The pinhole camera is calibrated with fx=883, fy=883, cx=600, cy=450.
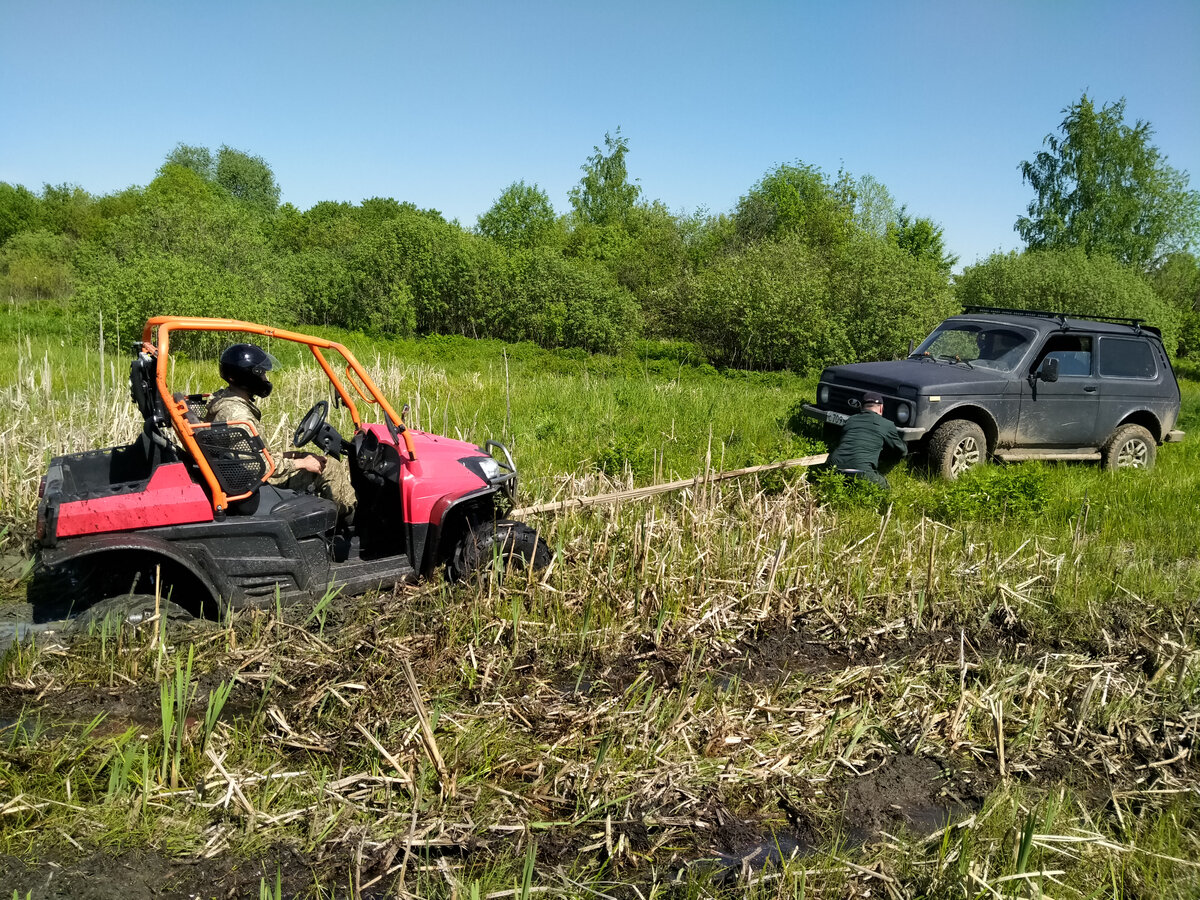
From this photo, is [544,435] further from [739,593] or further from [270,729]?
[270,729]

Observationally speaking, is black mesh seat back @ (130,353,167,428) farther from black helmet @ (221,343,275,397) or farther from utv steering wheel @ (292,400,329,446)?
utv steering wheel @ (292,400,329,446)

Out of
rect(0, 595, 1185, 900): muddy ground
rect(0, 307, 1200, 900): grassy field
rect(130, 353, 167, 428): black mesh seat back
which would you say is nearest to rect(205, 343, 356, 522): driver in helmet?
rect(130, 353, 167, 428): black mesh seat back

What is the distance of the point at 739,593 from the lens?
20.3ft

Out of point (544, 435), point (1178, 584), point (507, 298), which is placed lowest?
point (1178, 584)

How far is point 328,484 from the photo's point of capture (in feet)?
19.8

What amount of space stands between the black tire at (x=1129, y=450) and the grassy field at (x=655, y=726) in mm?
4049

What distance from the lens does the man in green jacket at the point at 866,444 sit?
8.85 meters

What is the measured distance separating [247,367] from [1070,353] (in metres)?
9.99

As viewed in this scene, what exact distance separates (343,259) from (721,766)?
33666 mm

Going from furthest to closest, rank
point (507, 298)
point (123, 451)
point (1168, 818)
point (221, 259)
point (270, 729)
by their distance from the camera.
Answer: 1. point (507, 298)
2. point (221, 259)
3. point (123, 451)
4. point (270, 729)
5. point (1168, 818)

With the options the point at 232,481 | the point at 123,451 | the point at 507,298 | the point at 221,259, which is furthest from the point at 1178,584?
the point at 221,259

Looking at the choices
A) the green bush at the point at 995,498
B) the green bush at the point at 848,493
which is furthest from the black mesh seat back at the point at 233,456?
the green bush at the point at 995,498

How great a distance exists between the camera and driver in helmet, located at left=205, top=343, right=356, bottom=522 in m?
5.39

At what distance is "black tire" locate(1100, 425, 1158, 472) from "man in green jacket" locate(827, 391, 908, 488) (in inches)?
154
